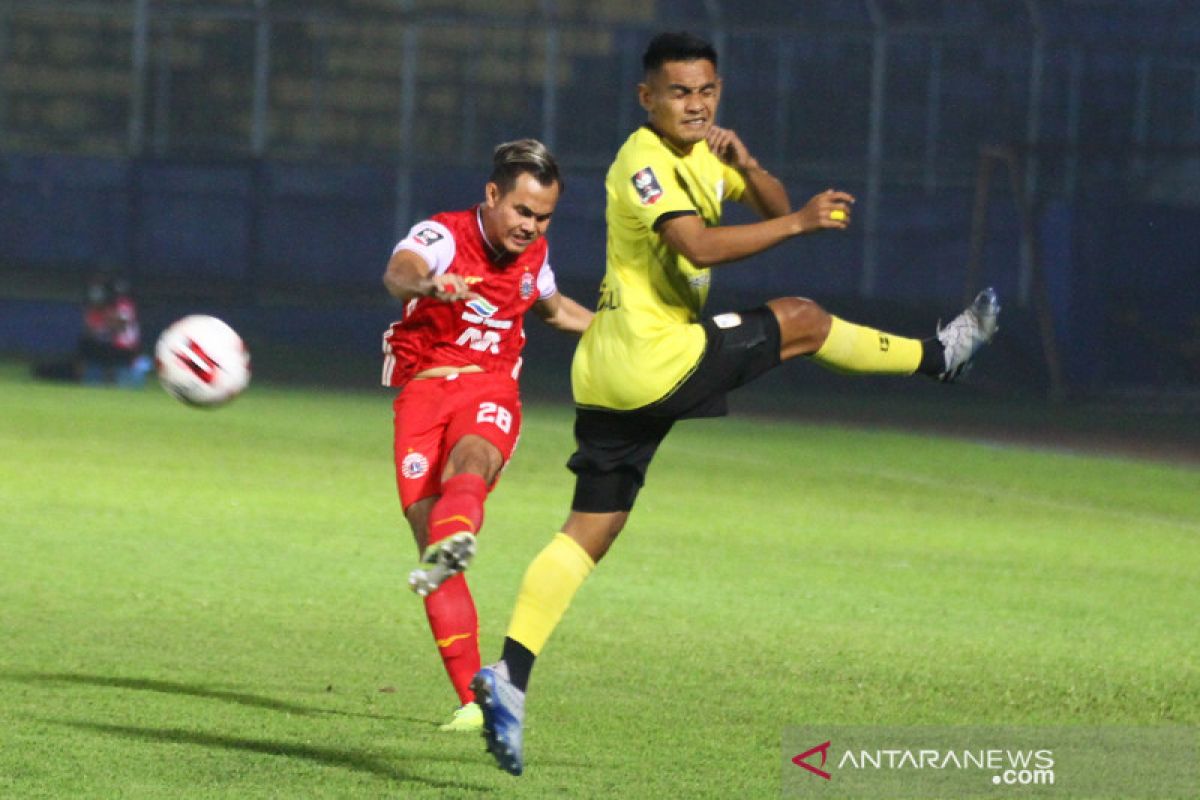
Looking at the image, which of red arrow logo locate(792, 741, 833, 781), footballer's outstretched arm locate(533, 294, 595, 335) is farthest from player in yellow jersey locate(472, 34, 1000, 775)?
footballer's outstretched arm locate(533, 294, 595, 335)

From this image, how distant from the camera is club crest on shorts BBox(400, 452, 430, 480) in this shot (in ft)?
21.6

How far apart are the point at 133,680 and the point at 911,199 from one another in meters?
27.8

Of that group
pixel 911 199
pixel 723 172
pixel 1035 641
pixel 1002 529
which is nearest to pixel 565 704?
pixel 723 172

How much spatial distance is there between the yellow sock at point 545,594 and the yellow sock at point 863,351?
94cm

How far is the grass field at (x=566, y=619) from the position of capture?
6.05 meters

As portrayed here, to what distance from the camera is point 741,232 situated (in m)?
5.78

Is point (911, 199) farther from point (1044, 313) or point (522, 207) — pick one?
point (522, 207)

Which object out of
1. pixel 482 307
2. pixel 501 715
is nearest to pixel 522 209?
pixel 482 307

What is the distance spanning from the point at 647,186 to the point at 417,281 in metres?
0.74

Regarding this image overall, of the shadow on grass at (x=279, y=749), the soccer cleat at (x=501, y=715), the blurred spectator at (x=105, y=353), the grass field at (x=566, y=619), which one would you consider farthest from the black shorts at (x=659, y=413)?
the blurred spectator at (x=105, y=353)

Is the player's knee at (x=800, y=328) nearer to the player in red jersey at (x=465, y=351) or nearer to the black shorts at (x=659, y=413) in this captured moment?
the black shorts at (x=659, y=413)

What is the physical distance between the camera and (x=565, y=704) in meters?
6.98

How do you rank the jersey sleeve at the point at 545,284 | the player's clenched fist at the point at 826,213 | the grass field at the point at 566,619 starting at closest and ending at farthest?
the player's clenched fist at the point at 826,213 < the grass field at the point at 566,619 < the jersey sleeve at the point at 545,284

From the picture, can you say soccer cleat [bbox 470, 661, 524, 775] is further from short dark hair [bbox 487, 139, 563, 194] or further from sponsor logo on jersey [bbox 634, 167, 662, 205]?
short dark hair [bbox 487, 139, 563, 194]
